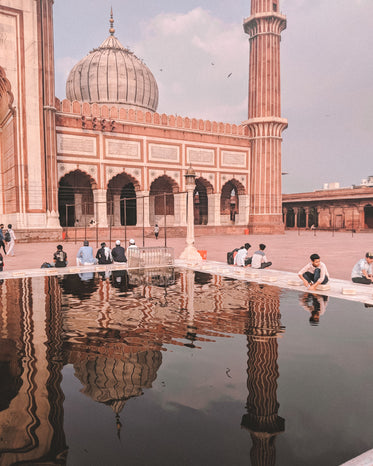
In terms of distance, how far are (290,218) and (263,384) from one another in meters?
41.9

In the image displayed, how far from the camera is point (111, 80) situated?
29.0 meters

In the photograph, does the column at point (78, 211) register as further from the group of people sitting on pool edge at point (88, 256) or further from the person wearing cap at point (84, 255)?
the person wearing cap at point (84, 255)

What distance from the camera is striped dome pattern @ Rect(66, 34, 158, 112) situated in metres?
29.0

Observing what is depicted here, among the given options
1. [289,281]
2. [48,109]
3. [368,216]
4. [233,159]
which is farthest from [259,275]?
[368,216]

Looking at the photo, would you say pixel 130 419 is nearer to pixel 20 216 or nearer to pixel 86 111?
pixel 20 216

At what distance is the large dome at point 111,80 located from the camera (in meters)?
29.0

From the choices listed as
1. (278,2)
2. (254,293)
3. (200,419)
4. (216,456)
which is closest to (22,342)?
(200,419)

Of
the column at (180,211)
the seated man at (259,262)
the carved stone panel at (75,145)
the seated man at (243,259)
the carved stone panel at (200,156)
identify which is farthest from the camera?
the carved stone panel at (200,156)

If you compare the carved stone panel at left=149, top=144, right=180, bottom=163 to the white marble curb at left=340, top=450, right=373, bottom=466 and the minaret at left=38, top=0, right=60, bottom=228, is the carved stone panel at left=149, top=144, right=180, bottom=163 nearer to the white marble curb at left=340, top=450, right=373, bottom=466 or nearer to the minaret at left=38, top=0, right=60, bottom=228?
the minaret at left=38, top=0, right=60, bottom=228

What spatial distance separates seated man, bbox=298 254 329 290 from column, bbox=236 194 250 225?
2249 centimetres

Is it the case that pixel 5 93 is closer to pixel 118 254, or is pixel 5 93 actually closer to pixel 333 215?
pixel 118 254

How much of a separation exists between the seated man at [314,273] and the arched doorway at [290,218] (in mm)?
36522

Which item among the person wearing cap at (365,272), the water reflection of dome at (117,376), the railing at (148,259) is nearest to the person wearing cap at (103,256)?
the railing at (148,259)

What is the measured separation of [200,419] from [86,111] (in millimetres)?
24297
